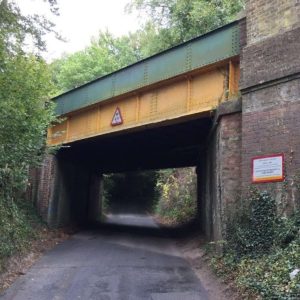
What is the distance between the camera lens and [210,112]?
13.0m

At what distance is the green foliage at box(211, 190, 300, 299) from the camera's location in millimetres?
7605

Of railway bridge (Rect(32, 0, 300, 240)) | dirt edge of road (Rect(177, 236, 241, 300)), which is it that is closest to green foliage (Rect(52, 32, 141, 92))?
railway bridge (Rect(32, 0, 300, 240))

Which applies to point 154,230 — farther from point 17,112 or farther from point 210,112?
point 17,112

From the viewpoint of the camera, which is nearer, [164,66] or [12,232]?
[12,232]

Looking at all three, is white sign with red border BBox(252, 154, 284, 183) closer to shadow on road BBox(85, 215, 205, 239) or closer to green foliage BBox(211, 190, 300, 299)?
green foliage BBox(211, 190, 300, 299)

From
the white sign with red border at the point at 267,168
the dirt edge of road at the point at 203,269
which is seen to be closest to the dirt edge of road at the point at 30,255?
the dirt edge of road at the point at 203,269

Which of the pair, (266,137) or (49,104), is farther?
(49,104)

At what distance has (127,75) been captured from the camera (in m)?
A: 15.8

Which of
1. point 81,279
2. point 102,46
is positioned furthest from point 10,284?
point 102,46

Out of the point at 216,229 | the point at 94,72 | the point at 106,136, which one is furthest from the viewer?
the point at 94,72

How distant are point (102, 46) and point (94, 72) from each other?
685 cm

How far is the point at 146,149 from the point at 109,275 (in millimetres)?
10578

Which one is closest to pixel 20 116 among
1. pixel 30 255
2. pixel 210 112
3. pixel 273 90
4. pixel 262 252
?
pixel 30 255

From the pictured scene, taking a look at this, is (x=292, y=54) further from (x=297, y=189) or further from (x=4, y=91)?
(x=4, y=91)
